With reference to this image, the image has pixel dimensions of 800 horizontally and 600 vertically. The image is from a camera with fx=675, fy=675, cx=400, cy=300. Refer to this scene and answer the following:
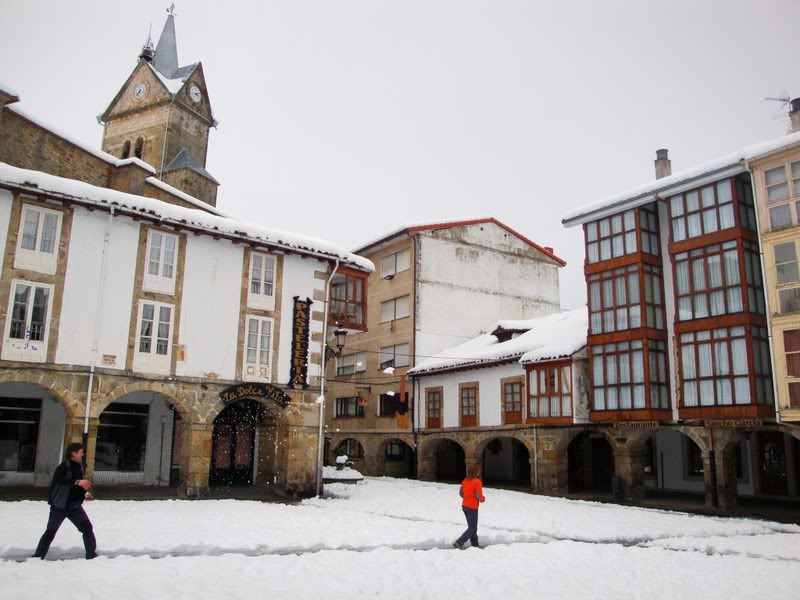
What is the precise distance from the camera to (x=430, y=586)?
372 inches

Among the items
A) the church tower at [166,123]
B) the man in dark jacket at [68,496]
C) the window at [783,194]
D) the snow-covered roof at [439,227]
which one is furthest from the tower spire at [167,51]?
the man in dark jacket at [68,496]

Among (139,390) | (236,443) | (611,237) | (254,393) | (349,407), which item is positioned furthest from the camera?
(349,407)

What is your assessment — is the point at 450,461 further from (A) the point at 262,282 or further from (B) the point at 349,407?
(A) the point at 262,282

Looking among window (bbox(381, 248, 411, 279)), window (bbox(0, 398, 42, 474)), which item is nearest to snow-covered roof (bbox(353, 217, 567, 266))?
window (bbox(381, 248, 411, 279))

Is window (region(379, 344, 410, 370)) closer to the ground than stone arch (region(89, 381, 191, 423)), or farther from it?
farther from it

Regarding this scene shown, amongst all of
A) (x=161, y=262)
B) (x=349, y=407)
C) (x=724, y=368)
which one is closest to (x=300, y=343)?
(x=161, y=262)

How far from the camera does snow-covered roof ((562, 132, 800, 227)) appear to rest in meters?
20.2

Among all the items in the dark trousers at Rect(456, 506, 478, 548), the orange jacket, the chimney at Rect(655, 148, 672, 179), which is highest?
the chimney at Rect(655, 148, 672, 179)

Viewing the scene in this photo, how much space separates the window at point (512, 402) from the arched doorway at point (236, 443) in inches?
399

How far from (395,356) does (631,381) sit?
50.4ft

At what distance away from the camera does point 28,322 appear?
17.2 meters

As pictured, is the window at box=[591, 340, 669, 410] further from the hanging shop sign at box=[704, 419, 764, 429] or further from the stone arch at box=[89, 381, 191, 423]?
the stone arch at box=[89, 381, 191, 423]

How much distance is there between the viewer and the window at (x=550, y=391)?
2500 cm

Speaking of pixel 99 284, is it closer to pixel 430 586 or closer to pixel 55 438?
pixel 55 438
